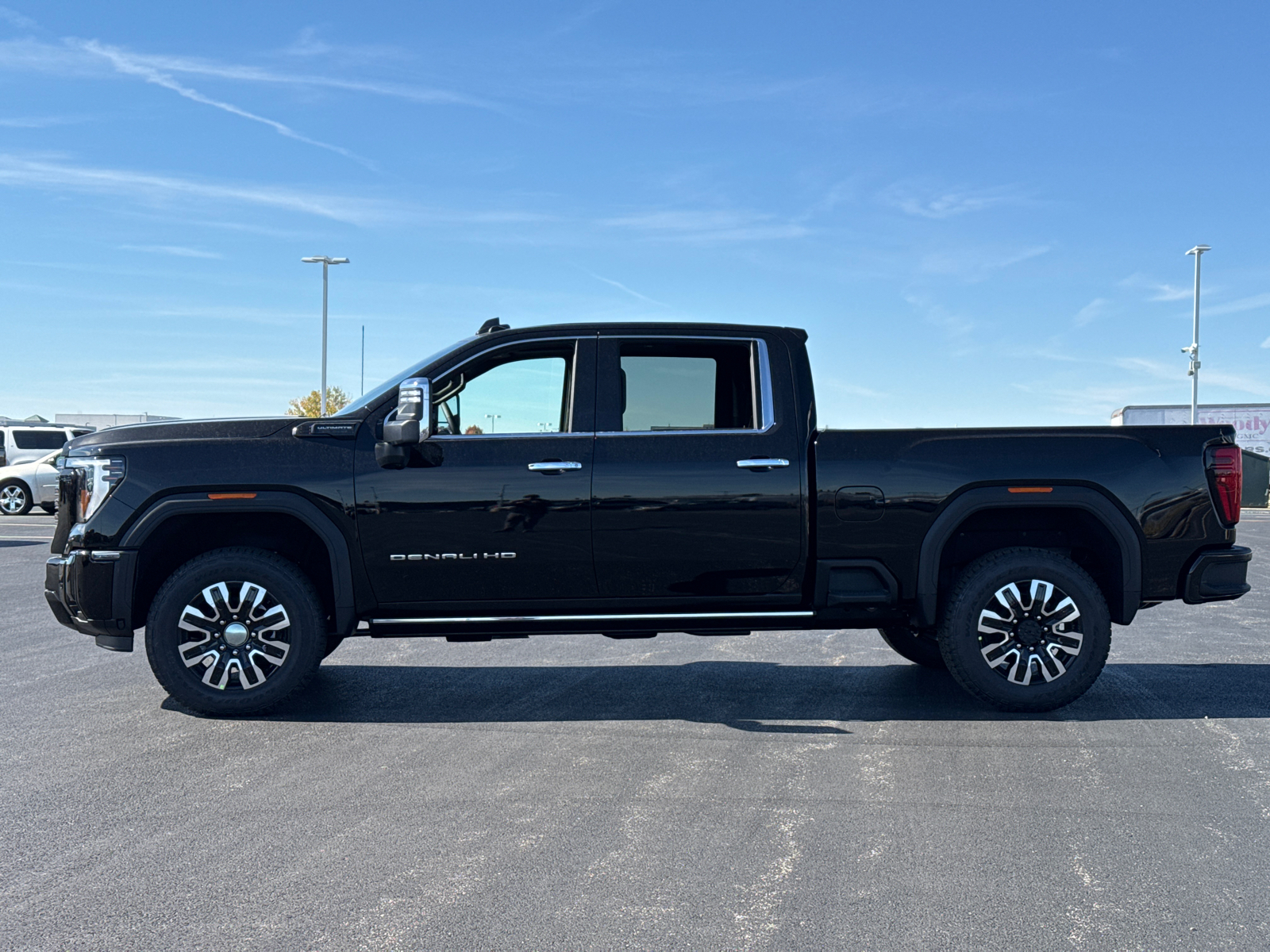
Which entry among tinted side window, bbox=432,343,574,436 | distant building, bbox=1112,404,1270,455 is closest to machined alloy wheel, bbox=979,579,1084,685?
tinted side window, bbox=432,343,574,436

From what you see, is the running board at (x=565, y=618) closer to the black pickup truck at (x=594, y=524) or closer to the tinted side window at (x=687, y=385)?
the black pickup truck at (x=594, y=524)

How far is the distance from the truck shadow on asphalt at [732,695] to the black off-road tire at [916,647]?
0.31 feet

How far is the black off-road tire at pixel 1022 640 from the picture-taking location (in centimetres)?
610

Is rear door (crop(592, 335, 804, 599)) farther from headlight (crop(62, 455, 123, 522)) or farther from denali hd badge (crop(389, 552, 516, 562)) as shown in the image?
headlight (crop(62, 455, 123, 522))

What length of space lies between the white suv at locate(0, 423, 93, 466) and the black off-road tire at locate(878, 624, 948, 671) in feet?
90.9

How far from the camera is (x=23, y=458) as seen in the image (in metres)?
29.9

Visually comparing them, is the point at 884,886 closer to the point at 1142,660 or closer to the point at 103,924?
the point at 103,924

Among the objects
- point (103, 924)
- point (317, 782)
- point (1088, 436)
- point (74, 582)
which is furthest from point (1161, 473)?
point (74, 582)

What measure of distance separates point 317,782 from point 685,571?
7.19ft

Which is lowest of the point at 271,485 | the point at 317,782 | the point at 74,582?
the point at 317,782

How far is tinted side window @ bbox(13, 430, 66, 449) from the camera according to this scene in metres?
30.2

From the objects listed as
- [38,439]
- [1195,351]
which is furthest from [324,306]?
[1195,351]

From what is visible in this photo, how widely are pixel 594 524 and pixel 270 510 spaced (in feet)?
5.66

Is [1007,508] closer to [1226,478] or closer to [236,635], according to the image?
[1226,478]
